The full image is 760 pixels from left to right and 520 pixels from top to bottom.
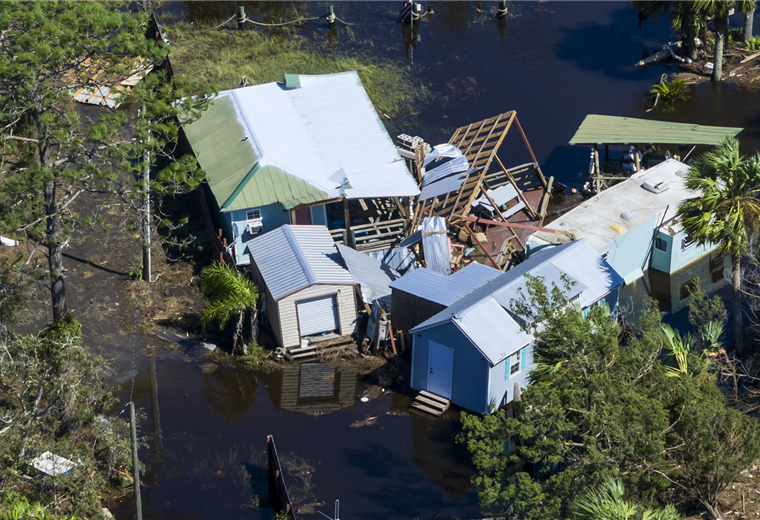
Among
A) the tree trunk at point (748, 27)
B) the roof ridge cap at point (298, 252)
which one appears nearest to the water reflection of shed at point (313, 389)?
the roof ridge cap at point (298, 252)

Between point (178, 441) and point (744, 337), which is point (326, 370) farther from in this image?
point (744, 337)

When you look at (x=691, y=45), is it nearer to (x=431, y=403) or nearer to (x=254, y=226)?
(x=254, y=226)

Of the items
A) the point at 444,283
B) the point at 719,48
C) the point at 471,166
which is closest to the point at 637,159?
the point at 471,166

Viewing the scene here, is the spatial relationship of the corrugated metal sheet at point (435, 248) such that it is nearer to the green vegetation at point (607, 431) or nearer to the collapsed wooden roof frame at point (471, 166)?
the collapsed wooden roof frame at point (471, 166)

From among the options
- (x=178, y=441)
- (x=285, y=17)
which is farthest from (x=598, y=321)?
(x=285, y=17)

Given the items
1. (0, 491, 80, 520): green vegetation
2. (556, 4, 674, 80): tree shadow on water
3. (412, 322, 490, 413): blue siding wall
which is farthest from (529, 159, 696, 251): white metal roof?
(0, 491, 80, 520): green vegetation
